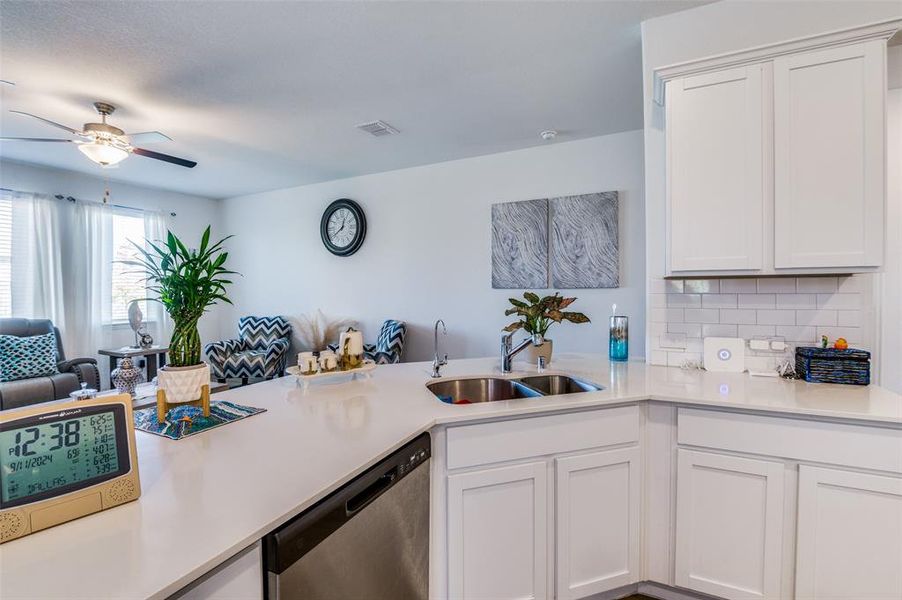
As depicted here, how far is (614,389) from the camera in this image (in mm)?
1721

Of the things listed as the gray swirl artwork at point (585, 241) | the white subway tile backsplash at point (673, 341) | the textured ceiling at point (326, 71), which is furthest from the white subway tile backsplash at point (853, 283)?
the gray swirl artwork at point (585, 241)

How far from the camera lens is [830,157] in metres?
1.67

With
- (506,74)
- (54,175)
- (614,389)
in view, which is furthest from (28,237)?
(614,389)

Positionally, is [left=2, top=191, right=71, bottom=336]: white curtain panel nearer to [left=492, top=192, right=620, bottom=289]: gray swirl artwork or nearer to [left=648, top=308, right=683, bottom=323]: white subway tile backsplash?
[left=492, top=192, right=620, bottom=289]: gray swirl artwork

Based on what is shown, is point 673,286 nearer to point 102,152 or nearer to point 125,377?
point 125,377

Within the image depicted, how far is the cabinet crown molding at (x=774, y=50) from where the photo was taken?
159 centimetres

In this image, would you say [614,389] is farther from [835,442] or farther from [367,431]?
[367,431]

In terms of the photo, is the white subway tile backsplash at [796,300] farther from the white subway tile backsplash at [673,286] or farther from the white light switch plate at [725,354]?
the white subway tile backsplash at [673,286]

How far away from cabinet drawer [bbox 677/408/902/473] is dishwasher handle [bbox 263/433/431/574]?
1064 millimetres

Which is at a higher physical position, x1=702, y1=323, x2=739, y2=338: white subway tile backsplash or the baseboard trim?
x1=702, y1=323, x2=739, y2=338: white subway tile backsplash

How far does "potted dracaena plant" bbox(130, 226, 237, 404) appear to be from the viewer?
125 cm

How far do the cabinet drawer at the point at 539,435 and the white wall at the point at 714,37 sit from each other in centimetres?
69

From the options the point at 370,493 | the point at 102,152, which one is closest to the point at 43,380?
the point at 102,152

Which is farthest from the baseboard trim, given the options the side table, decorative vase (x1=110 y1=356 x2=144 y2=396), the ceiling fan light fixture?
the side table
